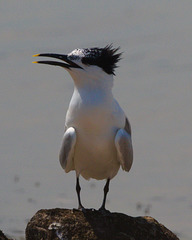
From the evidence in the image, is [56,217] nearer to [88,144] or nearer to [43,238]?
[43,238]

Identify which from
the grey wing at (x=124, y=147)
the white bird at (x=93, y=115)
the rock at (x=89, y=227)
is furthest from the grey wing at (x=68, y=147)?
the rock at (x=89, y=227)

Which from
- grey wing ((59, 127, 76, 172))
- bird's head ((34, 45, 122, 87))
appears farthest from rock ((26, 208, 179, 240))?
bird's head ((34, 45, 122, 87))

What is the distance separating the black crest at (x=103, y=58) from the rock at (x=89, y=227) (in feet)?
8.08

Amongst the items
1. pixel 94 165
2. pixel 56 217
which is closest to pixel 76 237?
pixel 56 217

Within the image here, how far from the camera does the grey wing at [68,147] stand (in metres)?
11.8

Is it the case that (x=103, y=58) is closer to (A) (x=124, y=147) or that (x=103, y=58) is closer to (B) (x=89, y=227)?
(A) (x=124, y=147)

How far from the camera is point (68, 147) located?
1191 centimetres

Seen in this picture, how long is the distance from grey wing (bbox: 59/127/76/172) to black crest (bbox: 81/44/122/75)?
117 cm

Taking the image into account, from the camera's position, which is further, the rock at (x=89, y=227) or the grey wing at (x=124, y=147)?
the grey wing at (x=124, y=147)

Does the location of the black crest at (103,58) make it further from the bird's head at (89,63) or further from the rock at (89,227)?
the rock at (89,227)

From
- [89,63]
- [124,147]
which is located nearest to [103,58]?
[89,63]

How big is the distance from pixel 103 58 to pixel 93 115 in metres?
1.01

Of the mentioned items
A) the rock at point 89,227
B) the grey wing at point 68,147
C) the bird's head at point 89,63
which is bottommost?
the rock at point 89,227

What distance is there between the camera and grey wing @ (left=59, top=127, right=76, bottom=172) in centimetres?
1181
